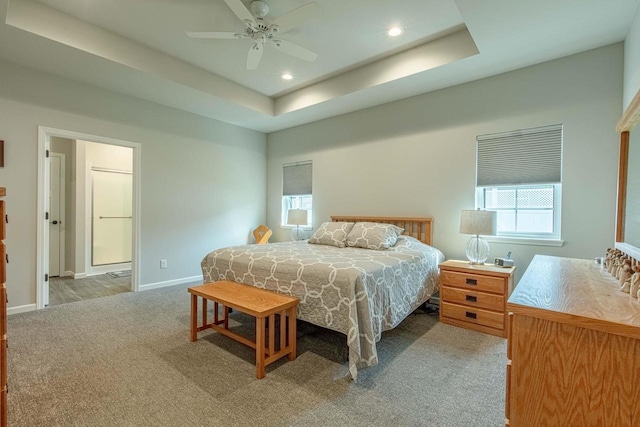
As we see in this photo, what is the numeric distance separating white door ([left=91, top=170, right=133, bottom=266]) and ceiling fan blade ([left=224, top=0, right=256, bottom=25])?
4.60m

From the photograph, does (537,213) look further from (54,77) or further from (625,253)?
(54,77)

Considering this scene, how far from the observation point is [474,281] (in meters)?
2.84

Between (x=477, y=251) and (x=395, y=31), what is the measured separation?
2.43m

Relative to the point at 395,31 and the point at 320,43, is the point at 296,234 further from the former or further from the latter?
the point at 395,31

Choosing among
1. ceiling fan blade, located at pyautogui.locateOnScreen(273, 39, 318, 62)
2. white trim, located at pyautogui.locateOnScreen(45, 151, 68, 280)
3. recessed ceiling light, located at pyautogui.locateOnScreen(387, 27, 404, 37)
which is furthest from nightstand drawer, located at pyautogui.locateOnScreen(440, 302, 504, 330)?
white trim, located at pyautogui.locateOnScreen(45, 151, 68, 280)

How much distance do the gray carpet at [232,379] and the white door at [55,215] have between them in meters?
2.56

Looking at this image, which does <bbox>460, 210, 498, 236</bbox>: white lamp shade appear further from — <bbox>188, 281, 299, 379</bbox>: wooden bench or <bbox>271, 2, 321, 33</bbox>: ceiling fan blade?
<bbox>271, 2, 321, 33</bbox>: ceiling fan blade

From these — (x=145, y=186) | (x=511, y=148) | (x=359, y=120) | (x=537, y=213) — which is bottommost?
→ (x=537, y=213)

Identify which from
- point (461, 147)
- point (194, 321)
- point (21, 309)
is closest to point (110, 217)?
point (21, 309)

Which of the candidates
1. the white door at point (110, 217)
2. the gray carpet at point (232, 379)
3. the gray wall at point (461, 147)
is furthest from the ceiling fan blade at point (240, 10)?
the white door at point (110, 217)

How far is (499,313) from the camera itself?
269 centimetres

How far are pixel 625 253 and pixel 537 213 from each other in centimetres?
155

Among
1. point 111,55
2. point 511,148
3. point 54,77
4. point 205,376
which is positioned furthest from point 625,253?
point 54,77

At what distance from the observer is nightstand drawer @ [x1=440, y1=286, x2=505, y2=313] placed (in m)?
2.70
